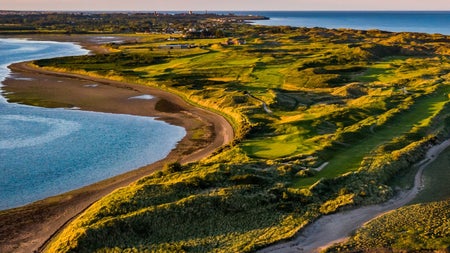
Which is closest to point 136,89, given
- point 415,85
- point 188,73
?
point 188,73

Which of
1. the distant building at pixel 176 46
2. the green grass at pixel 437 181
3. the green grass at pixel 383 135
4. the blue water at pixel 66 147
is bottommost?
the blue water at pixel 66 147

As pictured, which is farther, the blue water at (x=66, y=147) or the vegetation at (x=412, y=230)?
the blue water at (x=66, y=147)

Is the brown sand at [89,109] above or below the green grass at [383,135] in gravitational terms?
below

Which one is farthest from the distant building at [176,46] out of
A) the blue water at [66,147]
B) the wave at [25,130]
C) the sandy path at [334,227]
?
the sandy path at [334,227]

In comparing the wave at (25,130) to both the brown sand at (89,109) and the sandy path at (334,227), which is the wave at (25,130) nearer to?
the brown sand at (89,109)

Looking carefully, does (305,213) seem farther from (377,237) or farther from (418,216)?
(418,216)

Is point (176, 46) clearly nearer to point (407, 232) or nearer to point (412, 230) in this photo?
point (412, 230)

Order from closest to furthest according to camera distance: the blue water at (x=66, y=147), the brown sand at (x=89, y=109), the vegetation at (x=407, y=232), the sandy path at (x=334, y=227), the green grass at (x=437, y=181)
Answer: the vegetation at (x=407, y=232) < the sandy path at (x=334, y=227) < the brown sand at (x=89, y=109) < the green grass at (x=437, y=181) < the blue water at (x=66, y=147)

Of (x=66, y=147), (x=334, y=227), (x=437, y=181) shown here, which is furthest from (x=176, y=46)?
(x=334, y=227)

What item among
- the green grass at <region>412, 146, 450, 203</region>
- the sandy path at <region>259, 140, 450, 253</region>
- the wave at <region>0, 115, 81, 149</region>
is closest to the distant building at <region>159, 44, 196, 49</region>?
the wave at <region>0, 115, 81, 149</region>
